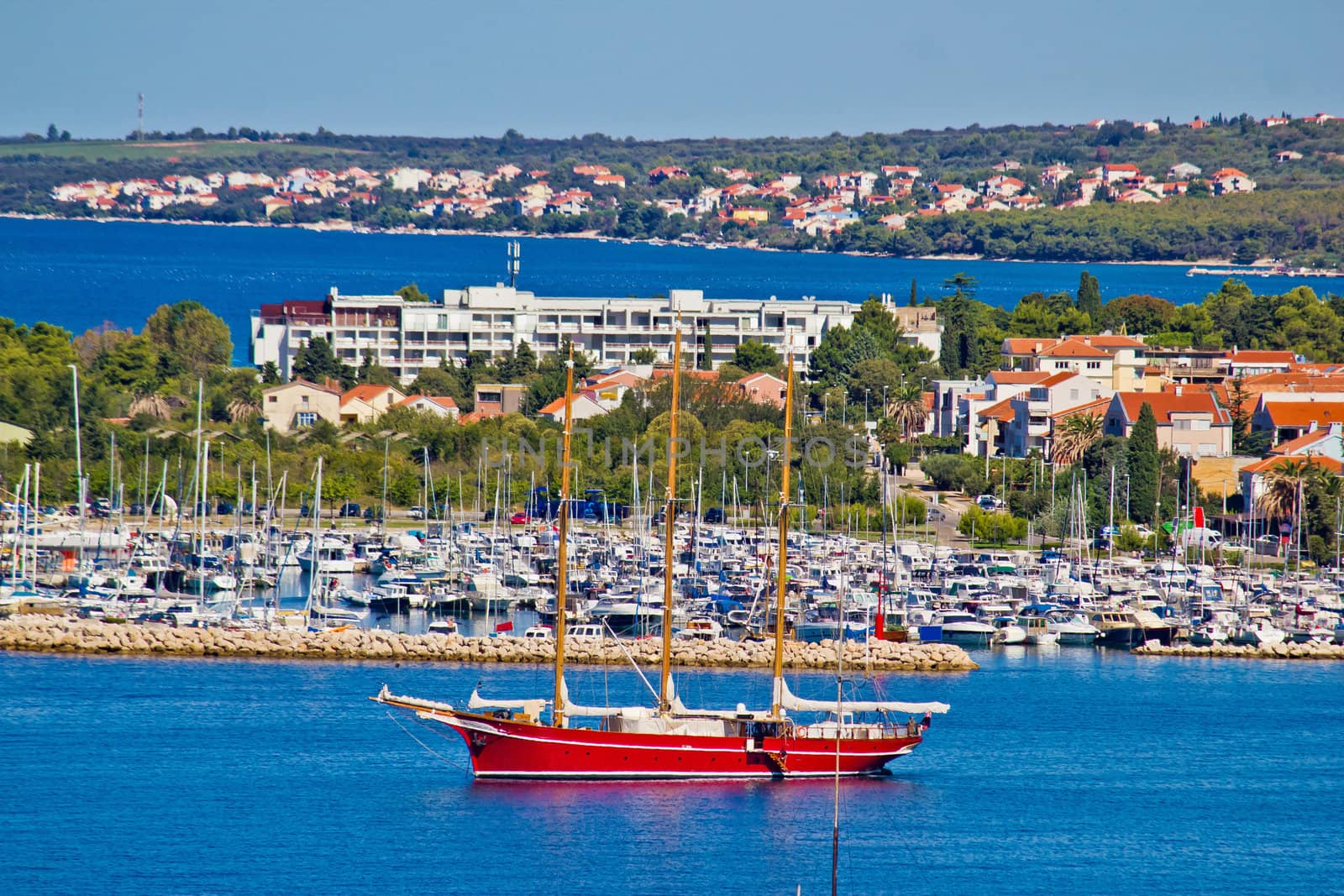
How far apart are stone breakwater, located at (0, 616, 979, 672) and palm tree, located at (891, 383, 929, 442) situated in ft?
81.6

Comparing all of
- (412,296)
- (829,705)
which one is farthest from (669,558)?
(412,296)

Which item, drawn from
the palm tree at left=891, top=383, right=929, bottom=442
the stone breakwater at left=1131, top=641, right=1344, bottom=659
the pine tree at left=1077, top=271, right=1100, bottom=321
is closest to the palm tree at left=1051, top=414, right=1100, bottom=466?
the palm tree at left=891, top=383, right=929, bottom=442

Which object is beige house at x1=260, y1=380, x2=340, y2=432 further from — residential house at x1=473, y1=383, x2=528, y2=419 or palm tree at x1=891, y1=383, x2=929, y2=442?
palm tree at x1=891, y1=383, x2=929, y2=442

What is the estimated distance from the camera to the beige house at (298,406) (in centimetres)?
5728

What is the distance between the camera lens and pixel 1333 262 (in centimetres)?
17025

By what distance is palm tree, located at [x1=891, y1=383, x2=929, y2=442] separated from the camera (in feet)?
196

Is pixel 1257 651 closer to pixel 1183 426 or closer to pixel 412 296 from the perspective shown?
pixel 1183 426

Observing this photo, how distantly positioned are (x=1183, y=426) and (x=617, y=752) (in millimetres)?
29578

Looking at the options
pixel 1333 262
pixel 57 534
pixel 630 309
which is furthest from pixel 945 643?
pixel 1333 262

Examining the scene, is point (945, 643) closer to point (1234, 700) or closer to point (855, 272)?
point (1234, 700)

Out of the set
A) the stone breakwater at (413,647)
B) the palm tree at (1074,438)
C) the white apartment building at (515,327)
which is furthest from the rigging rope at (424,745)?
the white apartment building at (515,327)

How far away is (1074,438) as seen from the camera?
50.8 metres

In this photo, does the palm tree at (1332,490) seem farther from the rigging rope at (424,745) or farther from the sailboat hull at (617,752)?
the rigging rope at (424,745)

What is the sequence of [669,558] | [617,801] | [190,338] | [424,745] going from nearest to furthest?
[617,801]
[669,558]
[424,745]
[190,338]
